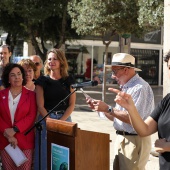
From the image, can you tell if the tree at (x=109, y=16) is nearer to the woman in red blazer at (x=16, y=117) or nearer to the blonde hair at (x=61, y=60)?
the blonde hair at (x=61, y=60)

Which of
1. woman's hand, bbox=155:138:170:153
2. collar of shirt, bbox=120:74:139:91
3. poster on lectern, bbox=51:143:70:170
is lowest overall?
poster on lectern, bbox=51:143:70:170

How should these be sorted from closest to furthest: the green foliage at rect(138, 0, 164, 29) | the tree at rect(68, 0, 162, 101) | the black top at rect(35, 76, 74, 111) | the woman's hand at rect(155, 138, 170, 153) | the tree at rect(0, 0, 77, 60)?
1. the woman's hand at rect(155, 138, 170, 153)
2. the black top at rect(35, 76, 74, 111)
3. the green foliage at rect(138, 0, 164, 29)
4. the tree at rect(68, 0, 162, 101)
5. the tree at rect(0, 0, 77, 60)

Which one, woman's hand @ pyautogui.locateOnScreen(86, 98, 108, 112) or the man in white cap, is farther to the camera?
the man in white cap

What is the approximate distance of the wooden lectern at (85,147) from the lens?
3375 mm

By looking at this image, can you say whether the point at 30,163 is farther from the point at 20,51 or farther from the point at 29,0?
the point at 20,51

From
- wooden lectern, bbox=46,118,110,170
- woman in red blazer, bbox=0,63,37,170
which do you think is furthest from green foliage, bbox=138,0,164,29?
wooden lectern, bbox=46,118,110,170

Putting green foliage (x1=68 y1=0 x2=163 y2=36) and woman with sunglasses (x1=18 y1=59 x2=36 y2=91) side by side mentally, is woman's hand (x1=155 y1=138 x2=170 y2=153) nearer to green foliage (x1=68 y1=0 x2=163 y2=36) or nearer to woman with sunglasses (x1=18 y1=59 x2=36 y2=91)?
woman with sunglasses (x1=18 y1=59 x2=36 y2=91)

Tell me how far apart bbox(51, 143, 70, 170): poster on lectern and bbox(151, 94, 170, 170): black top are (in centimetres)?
79

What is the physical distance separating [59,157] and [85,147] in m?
0.30

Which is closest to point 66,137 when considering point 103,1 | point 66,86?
point 66,86

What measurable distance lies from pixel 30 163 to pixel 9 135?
1.54 feet

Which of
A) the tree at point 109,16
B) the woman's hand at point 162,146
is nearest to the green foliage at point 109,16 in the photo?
the tree at point 109,16

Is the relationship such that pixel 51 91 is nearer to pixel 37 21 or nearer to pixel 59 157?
pixel 59 157

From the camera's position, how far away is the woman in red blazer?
462 cm
